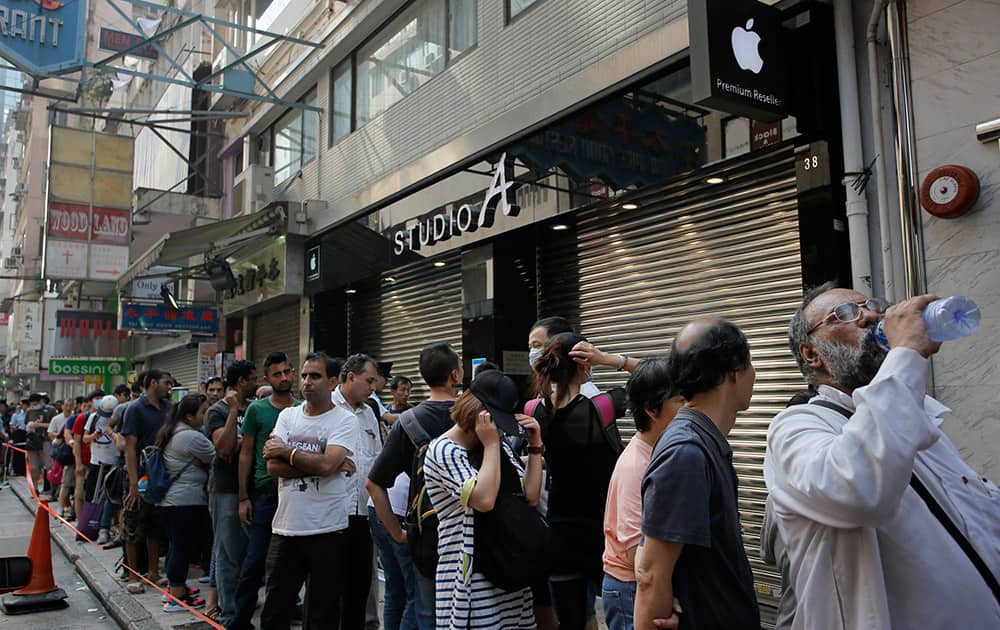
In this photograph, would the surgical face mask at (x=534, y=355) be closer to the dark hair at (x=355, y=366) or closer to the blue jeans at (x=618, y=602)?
the blue jeans at (x=618, y=602)

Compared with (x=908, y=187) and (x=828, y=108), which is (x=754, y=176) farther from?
(x=908, y=187)

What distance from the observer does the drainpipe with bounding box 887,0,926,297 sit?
5.09 meters

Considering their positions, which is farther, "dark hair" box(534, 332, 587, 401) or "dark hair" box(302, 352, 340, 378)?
"dark hair" box(302, 352, 340, 378)

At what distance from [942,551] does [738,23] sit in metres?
4.62

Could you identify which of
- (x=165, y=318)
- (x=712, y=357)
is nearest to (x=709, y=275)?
(x=712, y=357)

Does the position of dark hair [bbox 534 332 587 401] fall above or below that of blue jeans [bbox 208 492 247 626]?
above

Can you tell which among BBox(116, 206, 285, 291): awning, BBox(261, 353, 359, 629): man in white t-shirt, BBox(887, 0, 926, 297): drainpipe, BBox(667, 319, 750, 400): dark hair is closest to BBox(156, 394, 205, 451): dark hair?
BBox(261, 353, 359, 629): man in white t-shirt

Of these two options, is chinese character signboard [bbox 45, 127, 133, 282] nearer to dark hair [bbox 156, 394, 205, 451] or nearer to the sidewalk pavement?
the sidewalk pavement

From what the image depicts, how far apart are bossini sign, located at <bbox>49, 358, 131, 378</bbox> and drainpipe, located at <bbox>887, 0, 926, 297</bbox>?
97.3 feet

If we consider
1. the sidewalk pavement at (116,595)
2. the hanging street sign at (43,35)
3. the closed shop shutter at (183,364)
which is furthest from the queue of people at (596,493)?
the closed shop shutter at (183,364)

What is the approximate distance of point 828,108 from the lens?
19.3ft

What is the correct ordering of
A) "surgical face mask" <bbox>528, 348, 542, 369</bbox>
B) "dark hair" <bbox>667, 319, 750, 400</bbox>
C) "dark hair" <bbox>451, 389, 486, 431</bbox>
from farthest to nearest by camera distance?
"surgical face mask" <bbox>528, 348, 542, 369</bbox>
"dark hair" <bbox>451, 389, 486, 431</bbox>
"dark hair" <bbox>667, 319, 750, 400</bbox>

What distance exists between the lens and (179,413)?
302 inches

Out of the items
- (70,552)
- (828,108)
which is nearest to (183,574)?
(70,552)
